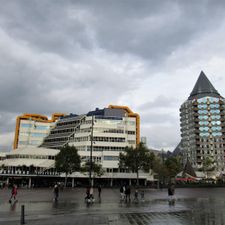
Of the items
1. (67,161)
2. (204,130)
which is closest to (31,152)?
(67,161)

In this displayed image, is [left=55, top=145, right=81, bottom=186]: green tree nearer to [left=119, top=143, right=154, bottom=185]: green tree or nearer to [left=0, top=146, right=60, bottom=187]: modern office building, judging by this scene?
[left=0, top=146, right=60, bottom=187]: modern office building

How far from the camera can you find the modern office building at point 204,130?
13425 cm

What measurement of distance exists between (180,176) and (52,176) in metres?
36.7

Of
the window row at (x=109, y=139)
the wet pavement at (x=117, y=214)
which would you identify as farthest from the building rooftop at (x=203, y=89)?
the wet pavement at (x=117, y=214)

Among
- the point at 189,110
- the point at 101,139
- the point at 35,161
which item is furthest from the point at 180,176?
the point at 189,110

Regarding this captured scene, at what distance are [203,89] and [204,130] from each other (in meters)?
27.7

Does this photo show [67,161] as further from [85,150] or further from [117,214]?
[117,214]

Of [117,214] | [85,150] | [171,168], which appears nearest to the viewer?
[117,214]

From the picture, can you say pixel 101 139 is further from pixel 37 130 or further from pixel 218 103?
pixel 218 103

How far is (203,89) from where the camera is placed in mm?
154500

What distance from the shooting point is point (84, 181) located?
9350 cm

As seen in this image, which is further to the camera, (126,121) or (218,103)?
(218,103)

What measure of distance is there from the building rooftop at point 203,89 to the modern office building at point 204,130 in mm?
2089

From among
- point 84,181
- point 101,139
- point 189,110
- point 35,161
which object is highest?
point 189,110
